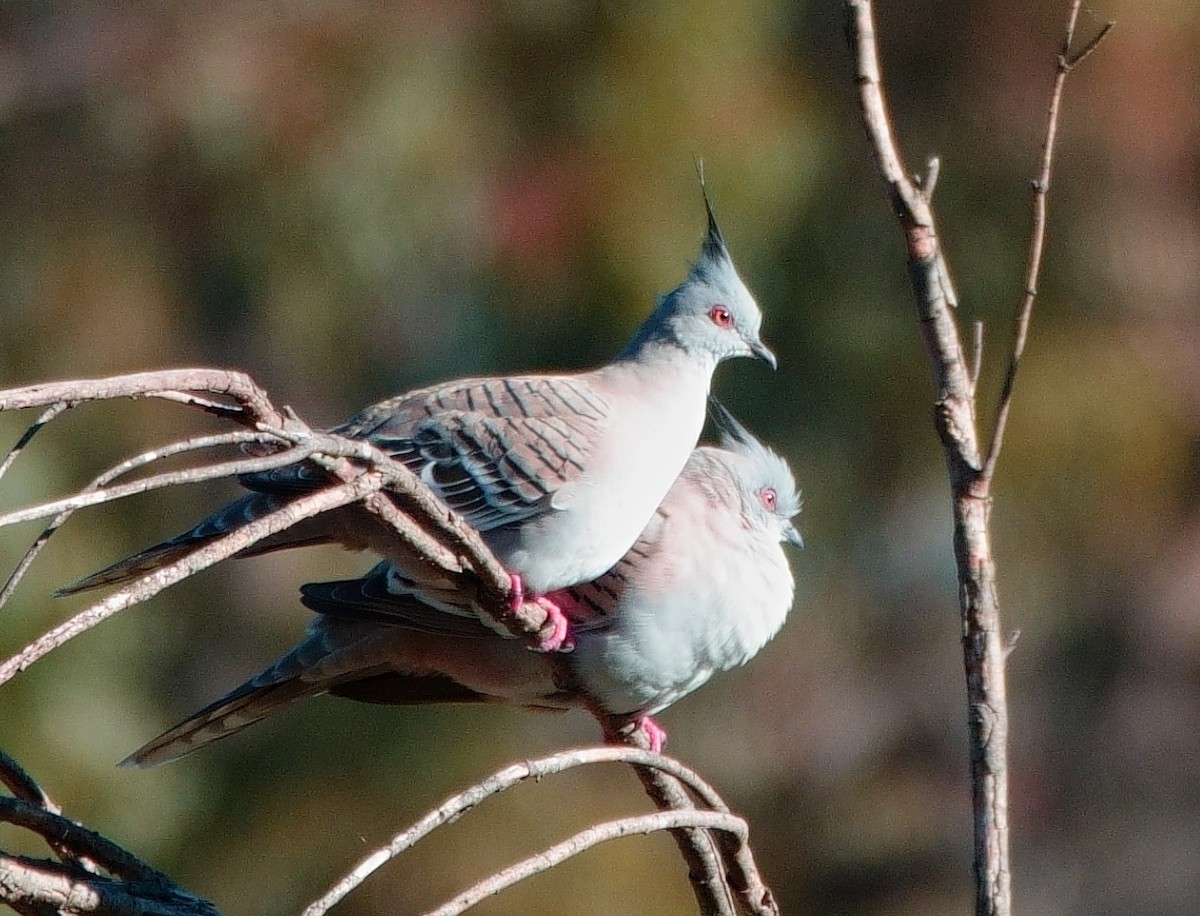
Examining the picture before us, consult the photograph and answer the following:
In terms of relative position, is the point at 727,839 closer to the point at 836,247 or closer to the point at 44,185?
the point at 836,247

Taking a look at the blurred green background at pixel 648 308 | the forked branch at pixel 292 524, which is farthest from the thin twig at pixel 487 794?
the blurred green background at pixel 648 308

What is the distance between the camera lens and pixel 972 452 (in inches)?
82.7

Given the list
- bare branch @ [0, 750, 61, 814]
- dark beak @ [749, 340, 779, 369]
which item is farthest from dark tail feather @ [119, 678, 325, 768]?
dark beak @ [749, 340, 779, 369]

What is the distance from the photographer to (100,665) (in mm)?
7199

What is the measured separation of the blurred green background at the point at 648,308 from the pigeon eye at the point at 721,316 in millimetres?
3318

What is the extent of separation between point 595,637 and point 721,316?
2.51 feet

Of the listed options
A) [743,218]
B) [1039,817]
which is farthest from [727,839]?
[1039,817]

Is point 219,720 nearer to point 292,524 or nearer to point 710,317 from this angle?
point 710,317

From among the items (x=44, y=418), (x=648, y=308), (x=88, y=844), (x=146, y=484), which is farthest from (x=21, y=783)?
(x=648, y=308)

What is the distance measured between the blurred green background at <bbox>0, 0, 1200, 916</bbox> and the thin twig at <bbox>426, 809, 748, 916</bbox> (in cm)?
422

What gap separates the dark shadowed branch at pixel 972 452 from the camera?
79.5 inches

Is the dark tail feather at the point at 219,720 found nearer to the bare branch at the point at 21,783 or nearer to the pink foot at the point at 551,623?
the pink foot at the point at 551,623

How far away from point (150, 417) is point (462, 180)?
1785 mm

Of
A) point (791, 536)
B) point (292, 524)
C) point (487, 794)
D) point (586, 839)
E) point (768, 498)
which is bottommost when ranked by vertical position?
point (791, 536)
